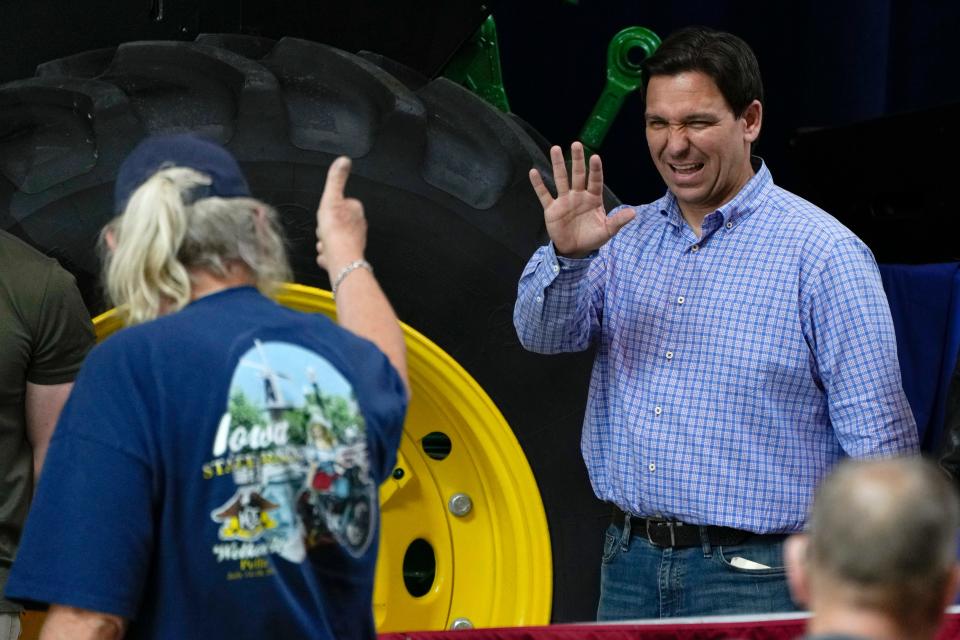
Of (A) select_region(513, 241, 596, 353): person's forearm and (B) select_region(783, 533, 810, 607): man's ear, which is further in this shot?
(A) select_region(513, 241, 596, 353): person's forearm

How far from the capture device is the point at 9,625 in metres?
2.38

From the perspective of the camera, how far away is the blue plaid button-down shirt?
90.2 inches

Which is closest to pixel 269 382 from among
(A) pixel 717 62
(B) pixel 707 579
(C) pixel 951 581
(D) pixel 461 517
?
(C) pixel 951 581

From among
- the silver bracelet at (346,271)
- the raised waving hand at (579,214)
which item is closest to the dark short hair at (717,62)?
the raised waving hand at (579,214)

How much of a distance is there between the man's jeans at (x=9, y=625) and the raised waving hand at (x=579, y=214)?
1041mm

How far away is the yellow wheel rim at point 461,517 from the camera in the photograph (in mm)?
2803

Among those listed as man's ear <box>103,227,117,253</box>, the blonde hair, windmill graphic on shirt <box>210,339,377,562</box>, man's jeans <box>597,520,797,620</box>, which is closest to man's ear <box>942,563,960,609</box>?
windmill graphic on shirt <box>210,339,377,562</box>

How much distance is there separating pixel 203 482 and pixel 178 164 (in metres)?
0.38

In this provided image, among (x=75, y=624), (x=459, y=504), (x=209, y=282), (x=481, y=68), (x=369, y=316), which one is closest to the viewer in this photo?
(x=75, y=624)

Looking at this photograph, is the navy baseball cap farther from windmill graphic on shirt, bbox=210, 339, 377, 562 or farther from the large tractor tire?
the large tractor tire

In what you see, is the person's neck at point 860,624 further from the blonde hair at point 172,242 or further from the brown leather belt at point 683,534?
the brown leather belt at point 683,534

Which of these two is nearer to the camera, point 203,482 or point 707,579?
point 203,482

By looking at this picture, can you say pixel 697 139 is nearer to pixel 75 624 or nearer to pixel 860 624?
pixel 75 624

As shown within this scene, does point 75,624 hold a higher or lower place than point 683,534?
lower
